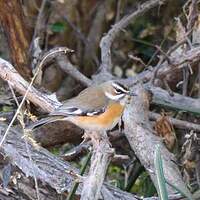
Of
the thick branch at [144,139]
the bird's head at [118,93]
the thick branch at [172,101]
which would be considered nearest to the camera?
the thick branch at [144,139]

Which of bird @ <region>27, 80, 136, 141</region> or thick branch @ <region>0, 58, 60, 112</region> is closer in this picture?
thick branch @ <region>0, 58, 60, 112</region>

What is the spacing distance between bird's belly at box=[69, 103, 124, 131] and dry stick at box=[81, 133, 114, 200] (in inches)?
39.4

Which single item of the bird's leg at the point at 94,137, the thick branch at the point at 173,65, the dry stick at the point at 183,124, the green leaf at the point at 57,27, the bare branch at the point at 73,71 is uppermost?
the green leaf at the point at 57,27

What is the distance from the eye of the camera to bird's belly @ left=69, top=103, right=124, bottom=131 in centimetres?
420

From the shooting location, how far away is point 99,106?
4.39 meters

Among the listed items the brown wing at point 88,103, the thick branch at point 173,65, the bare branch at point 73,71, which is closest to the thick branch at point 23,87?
the brown wing at point 88,103

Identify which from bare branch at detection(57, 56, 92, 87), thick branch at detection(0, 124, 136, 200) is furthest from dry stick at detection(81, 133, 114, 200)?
bare branch at detection(57, 56, 92, 87)

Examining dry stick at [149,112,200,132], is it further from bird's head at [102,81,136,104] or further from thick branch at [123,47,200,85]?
bird's head at [102,81,136,104]

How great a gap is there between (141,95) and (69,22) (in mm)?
Answer: 2413

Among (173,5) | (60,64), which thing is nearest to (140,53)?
(173,5)

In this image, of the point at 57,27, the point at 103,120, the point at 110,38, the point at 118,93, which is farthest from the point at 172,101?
the point at 57,27

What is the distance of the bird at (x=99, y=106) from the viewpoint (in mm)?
4219

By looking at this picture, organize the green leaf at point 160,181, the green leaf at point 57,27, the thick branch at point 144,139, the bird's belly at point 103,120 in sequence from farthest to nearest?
the green leaf at point 57,27 < the bird's belly at point 103,120 < the thick branch at point 144,139 < the green leaf at point 160,181

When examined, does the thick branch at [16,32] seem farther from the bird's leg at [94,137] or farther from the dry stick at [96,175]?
the dry stick at [96,175]
